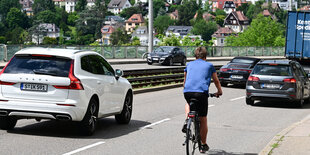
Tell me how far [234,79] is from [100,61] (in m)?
15.2

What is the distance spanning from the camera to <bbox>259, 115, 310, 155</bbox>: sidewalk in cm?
906

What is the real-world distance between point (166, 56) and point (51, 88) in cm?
3382

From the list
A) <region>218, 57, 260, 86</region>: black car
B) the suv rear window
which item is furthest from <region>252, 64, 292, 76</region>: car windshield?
the suv rear window

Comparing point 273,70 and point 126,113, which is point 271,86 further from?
point 126,113

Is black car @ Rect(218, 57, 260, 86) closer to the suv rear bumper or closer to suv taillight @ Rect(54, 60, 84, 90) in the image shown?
suv taillight @ Rect(54, 60, 84, 90)

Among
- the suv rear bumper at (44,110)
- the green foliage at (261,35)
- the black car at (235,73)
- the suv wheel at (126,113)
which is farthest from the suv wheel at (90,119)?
the green foliage at (261,35)

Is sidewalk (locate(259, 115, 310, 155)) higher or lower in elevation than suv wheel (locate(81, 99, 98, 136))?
lower

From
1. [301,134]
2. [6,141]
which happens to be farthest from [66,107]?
[301,134]

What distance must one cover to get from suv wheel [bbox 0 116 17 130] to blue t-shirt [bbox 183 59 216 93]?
13.0 ft

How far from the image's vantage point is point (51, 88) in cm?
1020

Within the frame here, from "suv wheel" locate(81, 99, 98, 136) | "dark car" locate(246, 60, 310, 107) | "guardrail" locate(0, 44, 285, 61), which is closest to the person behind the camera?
"suv wheel" locate(81, 99, 98, 136)

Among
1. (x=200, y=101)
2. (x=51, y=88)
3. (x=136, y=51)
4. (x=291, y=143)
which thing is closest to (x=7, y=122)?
(x=51, y=88)

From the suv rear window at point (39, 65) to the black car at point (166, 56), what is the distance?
108 feet

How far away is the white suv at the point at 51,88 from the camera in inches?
398
